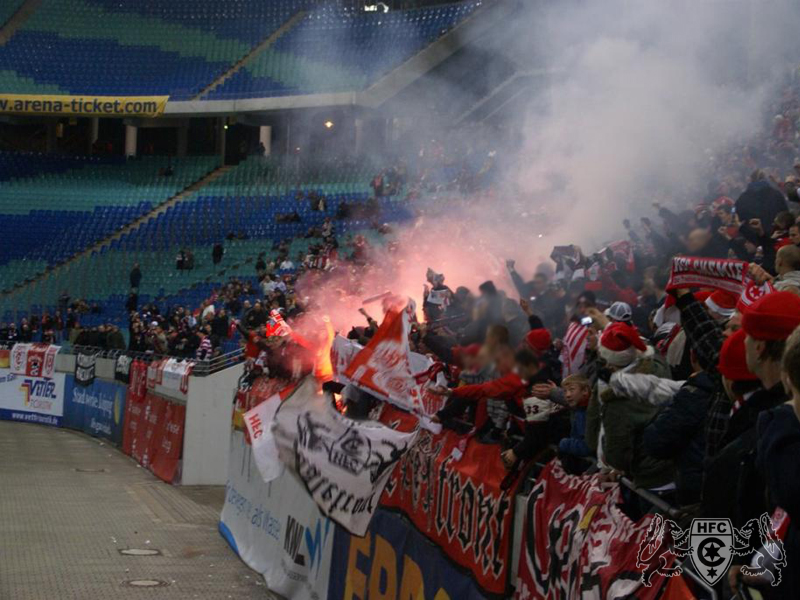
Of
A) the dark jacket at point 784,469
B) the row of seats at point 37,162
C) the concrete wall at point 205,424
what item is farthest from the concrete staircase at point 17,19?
the dark jacket at point 784,469

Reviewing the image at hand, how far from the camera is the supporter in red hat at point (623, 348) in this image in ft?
16.7

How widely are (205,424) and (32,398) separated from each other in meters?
11.0

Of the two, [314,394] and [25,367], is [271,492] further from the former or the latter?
[25,367]

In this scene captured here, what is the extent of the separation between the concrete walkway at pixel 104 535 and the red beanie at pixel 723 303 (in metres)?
6.96

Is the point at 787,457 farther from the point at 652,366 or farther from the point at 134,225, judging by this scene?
the point at 134,225

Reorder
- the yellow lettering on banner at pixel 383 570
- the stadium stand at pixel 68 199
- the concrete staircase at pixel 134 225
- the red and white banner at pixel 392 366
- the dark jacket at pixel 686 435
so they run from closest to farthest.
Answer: the dark jacket at pixel 686 435, the red and white banner at pixel 392 366, the yellow lettering on banner at pixel 383 570, the concrete staircase at pixel 134 225, the stadium stand at pixel 68 199

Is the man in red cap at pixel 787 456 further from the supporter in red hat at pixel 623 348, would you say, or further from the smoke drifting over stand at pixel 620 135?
the smoke drifting over stand at pixel 620 135

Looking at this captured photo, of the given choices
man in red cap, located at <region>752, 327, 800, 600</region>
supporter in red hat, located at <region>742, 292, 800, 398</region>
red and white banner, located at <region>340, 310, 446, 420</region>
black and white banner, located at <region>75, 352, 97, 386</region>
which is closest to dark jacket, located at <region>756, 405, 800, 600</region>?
man in red cap, located at <region>752, 327, 800, 600</region>

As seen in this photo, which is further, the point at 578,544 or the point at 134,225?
the point at 134,225

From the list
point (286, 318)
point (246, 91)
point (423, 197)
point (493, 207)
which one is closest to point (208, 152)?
point (246, 91)

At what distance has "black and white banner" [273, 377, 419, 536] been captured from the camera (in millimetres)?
7688

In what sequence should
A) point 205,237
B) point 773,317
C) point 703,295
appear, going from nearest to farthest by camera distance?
point 773,317, point 703,295, point 205,237

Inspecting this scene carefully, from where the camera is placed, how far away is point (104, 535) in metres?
13.6

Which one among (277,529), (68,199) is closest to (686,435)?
(277,529)
